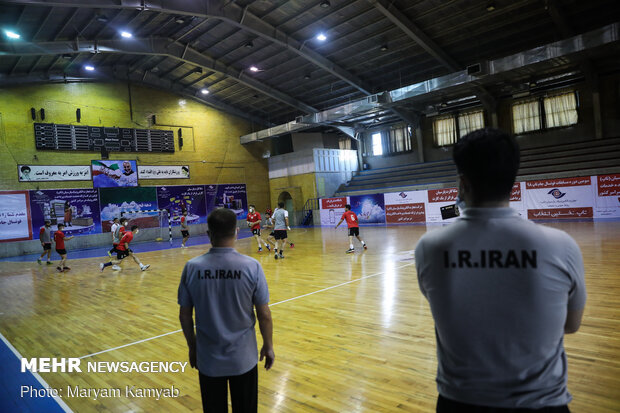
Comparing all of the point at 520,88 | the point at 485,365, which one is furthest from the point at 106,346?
the point at 520,88

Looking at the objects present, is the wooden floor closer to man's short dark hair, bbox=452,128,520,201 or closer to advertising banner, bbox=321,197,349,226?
man's short dark hair, bbox=452,128,520,201

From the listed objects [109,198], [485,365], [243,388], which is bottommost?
[243,388]

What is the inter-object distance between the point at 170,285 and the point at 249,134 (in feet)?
62.7

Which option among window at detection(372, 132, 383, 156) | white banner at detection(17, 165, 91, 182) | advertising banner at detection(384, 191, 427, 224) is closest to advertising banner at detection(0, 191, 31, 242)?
white banner at detection(17, 165, 91, 182)

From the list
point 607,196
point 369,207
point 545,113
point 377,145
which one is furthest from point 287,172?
point 607,196

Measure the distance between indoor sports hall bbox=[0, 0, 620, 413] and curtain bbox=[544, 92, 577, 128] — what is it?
0.49 feet

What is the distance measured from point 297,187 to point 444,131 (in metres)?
10.1

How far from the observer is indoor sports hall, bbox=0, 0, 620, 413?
3.74 m

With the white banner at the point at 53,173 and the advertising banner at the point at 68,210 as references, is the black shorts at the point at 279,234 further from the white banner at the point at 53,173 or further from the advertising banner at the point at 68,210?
the white banner at the point at 53,173

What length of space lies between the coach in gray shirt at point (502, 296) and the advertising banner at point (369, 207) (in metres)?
19.7

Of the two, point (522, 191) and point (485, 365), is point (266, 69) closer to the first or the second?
point (522, 191)

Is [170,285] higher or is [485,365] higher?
[485,365]

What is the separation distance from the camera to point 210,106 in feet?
82.4

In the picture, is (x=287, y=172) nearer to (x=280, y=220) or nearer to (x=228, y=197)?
(x=228, y=197)
